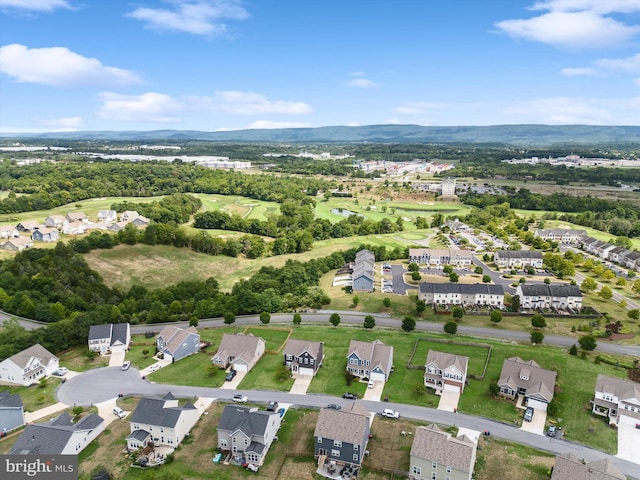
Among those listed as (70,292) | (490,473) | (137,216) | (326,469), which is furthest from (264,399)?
(137,216)

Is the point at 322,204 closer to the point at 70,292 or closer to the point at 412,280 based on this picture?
the point at 412,280

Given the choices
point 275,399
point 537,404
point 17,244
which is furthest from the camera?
point 17,244

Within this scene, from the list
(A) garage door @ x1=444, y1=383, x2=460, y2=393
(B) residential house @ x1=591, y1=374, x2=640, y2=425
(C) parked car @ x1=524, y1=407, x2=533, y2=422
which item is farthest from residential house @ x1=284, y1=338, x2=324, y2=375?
(B) residential house @ x1=591, y1=374, x2=640, y2=425

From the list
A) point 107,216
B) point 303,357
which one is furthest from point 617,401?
point 107,216

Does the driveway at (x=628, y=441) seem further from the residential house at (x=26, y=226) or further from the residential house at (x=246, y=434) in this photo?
the residential house at (x=26, y=226)

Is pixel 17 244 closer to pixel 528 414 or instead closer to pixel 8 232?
pixel 8 232

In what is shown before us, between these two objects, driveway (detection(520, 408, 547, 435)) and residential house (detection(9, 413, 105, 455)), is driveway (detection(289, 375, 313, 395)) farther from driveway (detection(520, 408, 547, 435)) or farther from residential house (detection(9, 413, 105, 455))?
driveway (detection(520, 408, 547, 435))
